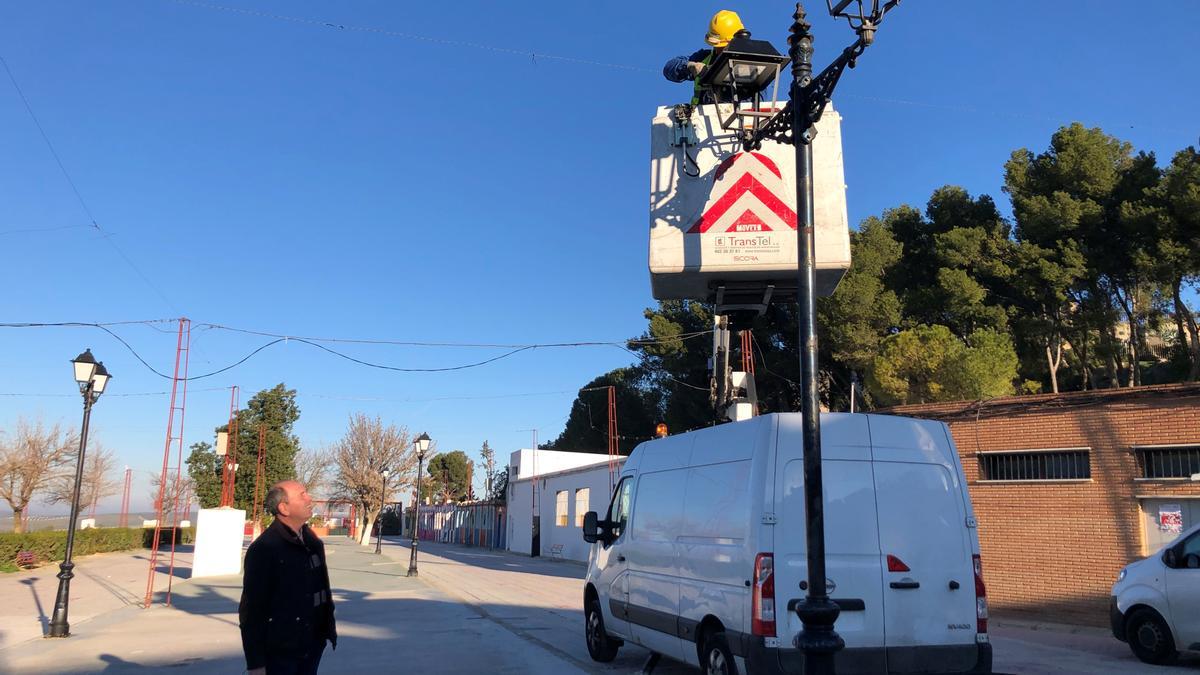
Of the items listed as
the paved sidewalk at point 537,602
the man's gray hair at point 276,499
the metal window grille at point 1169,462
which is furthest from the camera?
the metal window grille at point 1169,462

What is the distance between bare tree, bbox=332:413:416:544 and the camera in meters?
51.3

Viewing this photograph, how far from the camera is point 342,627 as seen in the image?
12.6 meters

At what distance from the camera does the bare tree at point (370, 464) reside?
51.3 m

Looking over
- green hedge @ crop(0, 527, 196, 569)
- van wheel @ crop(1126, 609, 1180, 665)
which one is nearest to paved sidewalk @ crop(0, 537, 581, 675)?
green hedge @ crop(0, 527, 196, 569)

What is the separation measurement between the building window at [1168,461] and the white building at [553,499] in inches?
729

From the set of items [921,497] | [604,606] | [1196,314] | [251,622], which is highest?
[1196,314]

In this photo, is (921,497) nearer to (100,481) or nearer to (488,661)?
(488,661)

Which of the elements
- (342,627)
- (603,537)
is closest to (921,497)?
(603,537)

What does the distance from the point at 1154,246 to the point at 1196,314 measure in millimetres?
6057

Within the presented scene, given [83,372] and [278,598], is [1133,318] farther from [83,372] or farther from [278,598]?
[83,372]

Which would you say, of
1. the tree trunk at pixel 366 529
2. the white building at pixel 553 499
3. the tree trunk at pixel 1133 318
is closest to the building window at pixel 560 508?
the white building at pixel 553 499

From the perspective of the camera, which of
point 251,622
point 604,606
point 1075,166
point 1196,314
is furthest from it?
point 1196,314

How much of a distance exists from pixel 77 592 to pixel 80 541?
18.0 meters

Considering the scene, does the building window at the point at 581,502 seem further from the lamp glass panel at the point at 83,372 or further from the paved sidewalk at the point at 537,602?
the lamp glass panel at the point at 83,372
